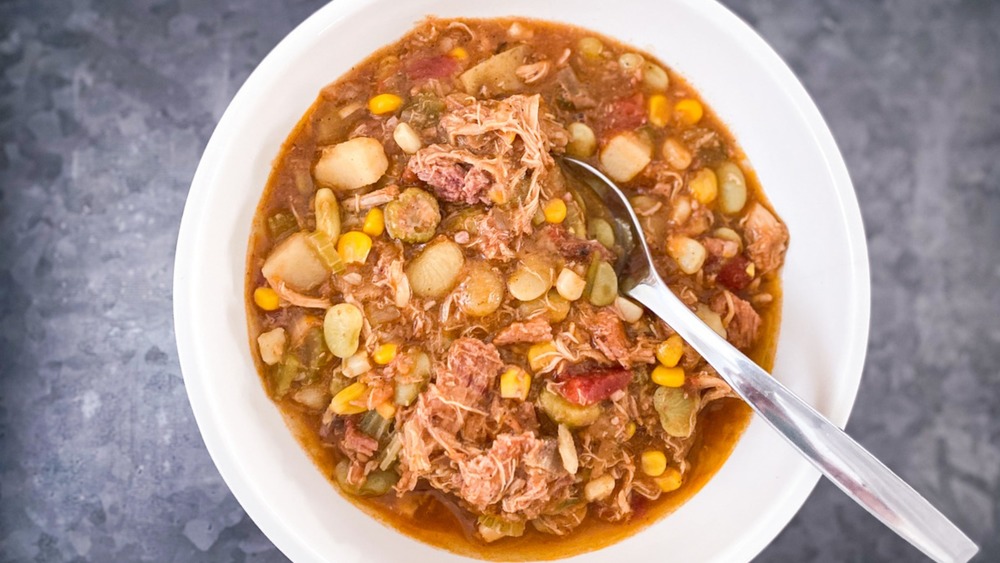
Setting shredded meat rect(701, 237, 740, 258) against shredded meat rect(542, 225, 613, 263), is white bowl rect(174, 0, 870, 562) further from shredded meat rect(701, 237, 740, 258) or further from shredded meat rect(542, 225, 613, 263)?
shredded meat rect(542, 225, 613, 263)

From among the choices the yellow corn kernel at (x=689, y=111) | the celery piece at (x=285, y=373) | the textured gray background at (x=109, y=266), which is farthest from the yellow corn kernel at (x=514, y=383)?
the textured gray background at (x=109, y=266)

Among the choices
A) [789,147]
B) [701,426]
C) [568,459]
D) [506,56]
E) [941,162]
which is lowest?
[701,426]

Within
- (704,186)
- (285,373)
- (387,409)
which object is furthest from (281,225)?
(704,186)

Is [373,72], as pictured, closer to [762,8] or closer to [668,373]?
[668,373]

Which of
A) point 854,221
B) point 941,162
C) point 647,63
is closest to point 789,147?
point 854,221

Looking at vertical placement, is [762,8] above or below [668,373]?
above

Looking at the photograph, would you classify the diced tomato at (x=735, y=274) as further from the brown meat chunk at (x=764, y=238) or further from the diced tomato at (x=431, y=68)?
the diced tomato at (x=431, y=68)
